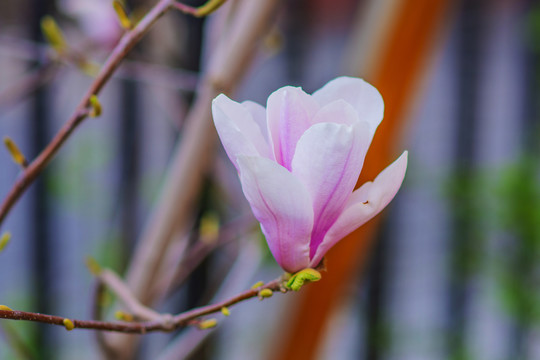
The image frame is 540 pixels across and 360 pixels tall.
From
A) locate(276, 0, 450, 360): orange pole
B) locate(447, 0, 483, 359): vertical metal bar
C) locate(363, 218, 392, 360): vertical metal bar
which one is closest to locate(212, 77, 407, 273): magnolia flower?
locate(276, 0, 450, 360): orange pole

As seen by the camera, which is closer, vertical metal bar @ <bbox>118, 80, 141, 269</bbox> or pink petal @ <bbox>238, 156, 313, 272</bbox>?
pink petal @ <bbox>238, 156, 313, 272</bbox>

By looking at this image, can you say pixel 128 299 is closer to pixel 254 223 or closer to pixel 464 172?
pixel 254 223

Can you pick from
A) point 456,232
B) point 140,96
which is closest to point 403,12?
point 140,96

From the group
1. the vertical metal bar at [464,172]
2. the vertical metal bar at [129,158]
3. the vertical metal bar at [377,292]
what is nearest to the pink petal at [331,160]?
the vertical metal bar at [129,158]

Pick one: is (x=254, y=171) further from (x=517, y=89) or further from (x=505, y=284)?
(x=517, y=89)

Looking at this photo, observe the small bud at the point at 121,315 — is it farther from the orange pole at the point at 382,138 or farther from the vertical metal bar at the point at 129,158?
the vertical metal bar at the point at 129,158

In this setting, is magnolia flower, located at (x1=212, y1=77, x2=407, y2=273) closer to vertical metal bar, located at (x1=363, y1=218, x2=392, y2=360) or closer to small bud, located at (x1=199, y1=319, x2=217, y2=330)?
small bud, located at (x1=199, y1=319, x2=217, y2=330)
